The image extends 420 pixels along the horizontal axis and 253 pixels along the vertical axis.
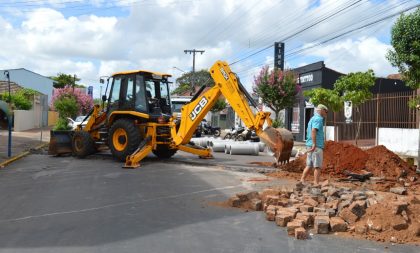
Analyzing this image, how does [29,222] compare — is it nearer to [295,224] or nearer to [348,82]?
[295,224]

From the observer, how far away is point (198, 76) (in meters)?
94.2

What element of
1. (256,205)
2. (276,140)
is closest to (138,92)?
(276,140)

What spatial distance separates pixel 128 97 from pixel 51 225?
9221mm

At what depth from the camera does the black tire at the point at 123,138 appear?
15.2 metres

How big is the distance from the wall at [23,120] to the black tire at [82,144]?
2110 centimetres

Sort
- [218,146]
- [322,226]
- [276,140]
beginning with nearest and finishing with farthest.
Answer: [322,226]
[276,140]
[218,146]

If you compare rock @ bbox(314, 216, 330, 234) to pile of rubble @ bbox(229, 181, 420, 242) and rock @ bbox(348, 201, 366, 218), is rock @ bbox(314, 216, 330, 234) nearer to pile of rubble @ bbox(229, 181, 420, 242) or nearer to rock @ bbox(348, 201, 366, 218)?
pile of rubble @ bbox(229, 181, 420, 242)

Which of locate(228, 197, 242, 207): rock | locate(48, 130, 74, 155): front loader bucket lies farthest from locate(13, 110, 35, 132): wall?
locate(228, 197, 242, 207): rock

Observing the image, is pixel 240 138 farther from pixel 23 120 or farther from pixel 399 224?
pixel 399 224

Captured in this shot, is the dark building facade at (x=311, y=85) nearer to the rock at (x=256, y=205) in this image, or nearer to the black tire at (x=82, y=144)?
the black tire at (x=82, y=144)

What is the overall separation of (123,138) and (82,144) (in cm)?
203

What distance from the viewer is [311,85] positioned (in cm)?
3167

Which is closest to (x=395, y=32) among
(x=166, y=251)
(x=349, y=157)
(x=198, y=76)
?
(x=349, y=157)

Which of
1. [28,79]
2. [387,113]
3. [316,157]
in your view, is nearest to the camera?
[316,157]
